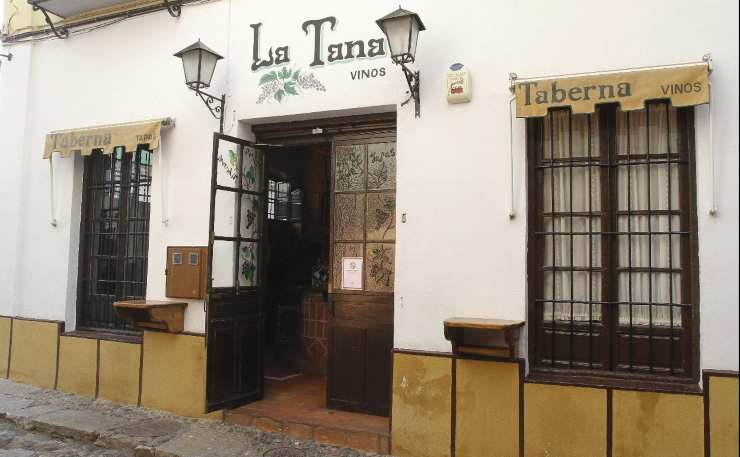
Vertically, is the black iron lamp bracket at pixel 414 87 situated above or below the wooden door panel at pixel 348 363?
above

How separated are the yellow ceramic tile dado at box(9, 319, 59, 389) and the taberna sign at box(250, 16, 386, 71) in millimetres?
4315

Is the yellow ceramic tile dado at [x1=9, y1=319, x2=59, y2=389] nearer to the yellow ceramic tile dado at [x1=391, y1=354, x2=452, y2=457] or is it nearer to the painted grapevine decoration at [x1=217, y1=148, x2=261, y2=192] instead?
the painted grapevine decoration at [x1=217, y1=148, x2=261, y2=192]

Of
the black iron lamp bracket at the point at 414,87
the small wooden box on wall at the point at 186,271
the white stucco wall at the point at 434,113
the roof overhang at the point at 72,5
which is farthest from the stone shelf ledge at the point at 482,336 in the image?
the roof overhang at the point at 72,5

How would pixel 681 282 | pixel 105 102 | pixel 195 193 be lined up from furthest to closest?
pixel 105 102
pixel 195 193
pixel 681 282

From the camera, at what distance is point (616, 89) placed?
4.38 metres

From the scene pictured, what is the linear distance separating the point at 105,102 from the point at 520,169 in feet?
17.2

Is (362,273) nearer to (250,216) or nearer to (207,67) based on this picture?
(250,216)

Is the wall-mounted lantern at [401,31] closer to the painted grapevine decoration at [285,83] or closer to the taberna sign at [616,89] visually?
the taberna sign at [616,89]

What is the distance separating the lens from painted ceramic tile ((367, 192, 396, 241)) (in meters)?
5.62

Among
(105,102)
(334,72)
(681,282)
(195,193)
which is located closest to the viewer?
(681,282)

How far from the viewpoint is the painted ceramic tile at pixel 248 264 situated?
6.07 meters

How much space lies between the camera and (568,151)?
15.8 feet

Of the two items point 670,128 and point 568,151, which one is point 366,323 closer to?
point 568,151

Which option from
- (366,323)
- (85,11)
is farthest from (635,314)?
(85,11)
